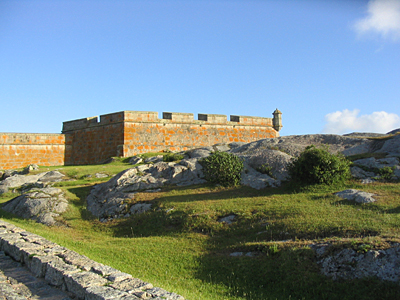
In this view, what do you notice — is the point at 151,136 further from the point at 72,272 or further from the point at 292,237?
the point at 72,272

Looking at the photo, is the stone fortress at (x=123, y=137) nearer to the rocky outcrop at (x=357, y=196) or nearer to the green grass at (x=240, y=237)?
the green grass at (x=240, y=237)

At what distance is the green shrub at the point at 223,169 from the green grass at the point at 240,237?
479mm

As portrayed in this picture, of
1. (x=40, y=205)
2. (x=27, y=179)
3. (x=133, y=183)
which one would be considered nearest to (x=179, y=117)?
(x=27, y=179)

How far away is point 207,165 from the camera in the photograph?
48.4ft

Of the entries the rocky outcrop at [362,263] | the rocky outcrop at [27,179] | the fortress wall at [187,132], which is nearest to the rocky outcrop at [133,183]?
the rocky outcrop at [27,179]

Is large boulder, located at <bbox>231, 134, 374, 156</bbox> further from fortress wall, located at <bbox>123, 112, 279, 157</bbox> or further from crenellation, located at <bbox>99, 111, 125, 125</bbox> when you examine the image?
crenellation, located at <bbox>99, 111, 125, 125</bbox>

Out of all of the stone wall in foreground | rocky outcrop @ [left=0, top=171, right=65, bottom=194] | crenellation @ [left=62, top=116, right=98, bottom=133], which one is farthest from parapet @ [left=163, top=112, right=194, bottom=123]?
the stone wall in foreground

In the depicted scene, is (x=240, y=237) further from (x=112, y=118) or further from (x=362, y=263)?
(x=112, y=118)

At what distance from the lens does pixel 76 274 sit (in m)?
5.70

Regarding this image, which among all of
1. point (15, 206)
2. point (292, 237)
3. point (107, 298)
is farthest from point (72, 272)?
point (15, 206)

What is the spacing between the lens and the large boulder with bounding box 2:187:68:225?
1334cm

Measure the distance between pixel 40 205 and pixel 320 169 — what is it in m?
10.9

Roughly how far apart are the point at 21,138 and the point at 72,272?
79.4ft

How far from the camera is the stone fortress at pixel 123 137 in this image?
26422 mm
